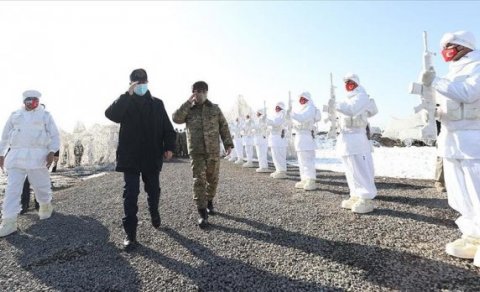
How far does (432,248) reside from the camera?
3748mm

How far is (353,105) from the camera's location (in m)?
5.50

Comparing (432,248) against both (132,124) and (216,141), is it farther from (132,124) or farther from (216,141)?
(132,124)

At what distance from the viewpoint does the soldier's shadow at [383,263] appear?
2.94 meters

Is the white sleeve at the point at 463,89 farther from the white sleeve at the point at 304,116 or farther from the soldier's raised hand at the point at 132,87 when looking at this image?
the white sleeve at the point at 304,116

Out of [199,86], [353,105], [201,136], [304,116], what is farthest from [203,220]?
[304,116]

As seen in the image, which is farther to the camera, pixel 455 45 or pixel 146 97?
pixel 146 97

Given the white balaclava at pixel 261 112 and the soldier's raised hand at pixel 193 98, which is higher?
the white balaclava at pixel 261 112

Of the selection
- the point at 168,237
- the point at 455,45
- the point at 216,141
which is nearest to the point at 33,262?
the point at 168,237

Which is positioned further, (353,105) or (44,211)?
(44,211)

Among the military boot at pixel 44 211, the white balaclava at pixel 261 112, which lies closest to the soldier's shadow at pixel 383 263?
the military boot at pixel 44 211

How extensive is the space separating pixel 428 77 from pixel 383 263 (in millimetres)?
2011

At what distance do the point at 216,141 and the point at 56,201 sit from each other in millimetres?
5560

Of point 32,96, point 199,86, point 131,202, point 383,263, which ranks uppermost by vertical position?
point 32,96

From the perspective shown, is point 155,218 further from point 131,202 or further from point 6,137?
point 6,137
